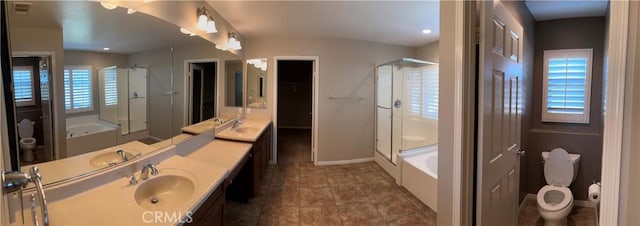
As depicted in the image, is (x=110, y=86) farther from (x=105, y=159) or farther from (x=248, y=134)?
(x=248, y=134)

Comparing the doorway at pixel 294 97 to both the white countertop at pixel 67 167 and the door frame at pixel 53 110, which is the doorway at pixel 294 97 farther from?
the door frame at pixel 53 110

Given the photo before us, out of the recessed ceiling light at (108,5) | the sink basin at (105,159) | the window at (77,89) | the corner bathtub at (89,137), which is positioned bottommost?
the sink basin at (105,159)

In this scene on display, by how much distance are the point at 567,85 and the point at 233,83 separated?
12.6 ft

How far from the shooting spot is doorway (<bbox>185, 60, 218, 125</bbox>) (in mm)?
2576

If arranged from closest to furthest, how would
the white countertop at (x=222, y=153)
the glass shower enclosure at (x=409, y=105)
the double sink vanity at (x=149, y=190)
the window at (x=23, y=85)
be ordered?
the window at (x=23, y=85), the double sink vanity at (x=149, y=190), the white countertop at (x=222, y=153), the glass shower enclosure at (x=409, y=105)

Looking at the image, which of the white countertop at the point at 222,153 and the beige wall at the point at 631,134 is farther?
the white countertop at the point at 222,153

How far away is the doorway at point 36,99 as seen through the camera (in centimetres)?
112

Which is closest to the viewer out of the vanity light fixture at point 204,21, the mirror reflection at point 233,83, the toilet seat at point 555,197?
the toilet seat at point 555,197

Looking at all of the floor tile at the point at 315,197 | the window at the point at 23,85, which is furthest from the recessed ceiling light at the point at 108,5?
the floor tile at the point at 315,197

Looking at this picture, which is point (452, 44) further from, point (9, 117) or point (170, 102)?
point (170, 102)

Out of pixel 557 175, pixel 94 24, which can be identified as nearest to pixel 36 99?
pixel 94 24

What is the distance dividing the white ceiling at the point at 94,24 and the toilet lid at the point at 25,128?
1.22 feet

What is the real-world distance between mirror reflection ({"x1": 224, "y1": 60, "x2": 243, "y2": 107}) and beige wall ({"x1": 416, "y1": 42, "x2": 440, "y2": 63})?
3.06 metres

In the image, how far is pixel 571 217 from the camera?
2854mm
